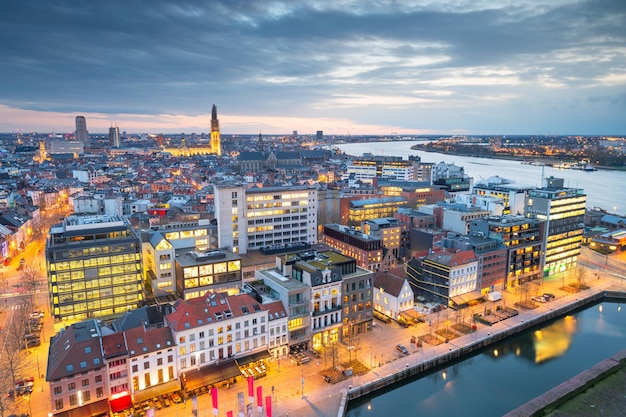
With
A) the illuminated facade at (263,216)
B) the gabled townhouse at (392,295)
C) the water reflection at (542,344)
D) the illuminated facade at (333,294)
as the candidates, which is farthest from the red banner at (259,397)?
the illuminated facade at (263,216)

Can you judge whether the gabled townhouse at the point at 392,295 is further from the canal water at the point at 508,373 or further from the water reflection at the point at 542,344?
the water reflection at the point at 542,344

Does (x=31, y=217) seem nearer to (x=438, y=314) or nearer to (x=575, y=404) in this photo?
(x=438, y=314)

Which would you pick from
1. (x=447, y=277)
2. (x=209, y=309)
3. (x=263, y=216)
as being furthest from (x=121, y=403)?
(x=263, y=216)

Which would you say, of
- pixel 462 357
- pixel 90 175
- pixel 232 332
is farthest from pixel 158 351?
pixel 90 175

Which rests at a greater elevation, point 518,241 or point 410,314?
point 518,241

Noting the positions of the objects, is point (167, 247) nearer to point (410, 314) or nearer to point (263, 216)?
point (263, 216)
